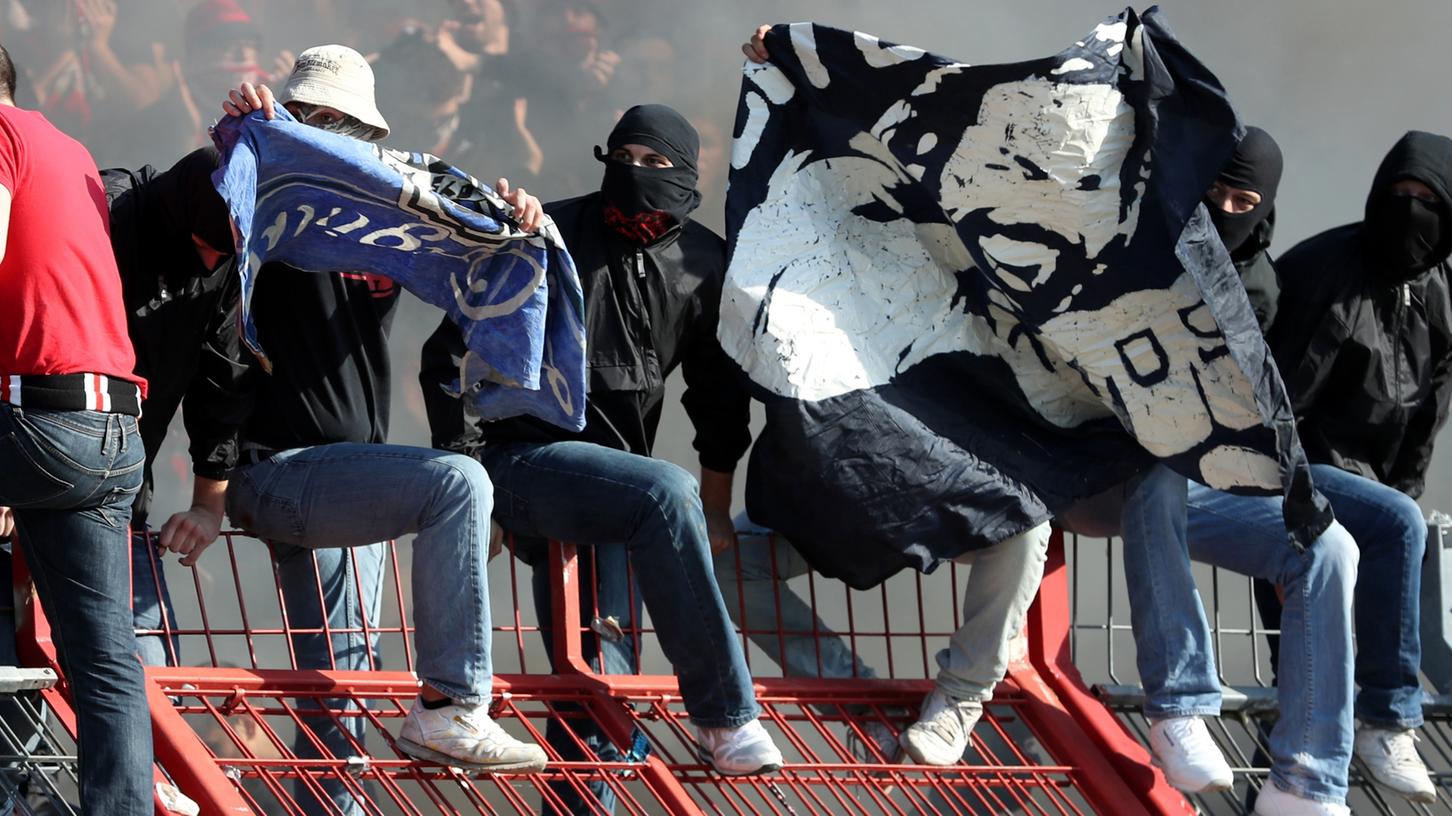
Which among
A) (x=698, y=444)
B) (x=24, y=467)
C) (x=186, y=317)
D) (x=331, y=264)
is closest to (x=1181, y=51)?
(x=698, y=444)

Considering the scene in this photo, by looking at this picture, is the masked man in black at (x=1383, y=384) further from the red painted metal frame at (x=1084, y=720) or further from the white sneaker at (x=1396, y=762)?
the red painted metal frame at (x=1084, y=720)

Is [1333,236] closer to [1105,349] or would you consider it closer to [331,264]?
[1105,349]

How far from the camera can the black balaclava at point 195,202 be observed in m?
4.51

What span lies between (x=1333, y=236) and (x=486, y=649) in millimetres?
3001

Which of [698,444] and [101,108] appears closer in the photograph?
[698,444]

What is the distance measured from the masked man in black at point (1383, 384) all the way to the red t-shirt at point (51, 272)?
3423 millimetres

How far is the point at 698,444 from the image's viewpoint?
19.3ft

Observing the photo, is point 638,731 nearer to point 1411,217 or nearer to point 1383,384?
point 1383,384

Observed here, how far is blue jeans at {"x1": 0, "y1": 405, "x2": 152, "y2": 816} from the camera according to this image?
13.1 feet

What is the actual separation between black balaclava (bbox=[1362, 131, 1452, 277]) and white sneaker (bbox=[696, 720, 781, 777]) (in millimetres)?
2456

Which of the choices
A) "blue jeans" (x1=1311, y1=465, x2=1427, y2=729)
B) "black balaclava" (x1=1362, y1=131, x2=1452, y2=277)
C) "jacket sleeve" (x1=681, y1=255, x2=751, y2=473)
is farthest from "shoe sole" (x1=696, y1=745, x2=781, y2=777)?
"black balaclava" (x1=1362, y1=131, x2=1452, y2=277)

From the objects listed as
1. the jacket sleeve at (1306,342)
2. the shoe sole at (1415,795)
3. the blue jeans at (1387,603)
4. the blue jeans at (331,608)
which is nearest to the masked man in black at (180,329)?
the blue jeans at (331,608)

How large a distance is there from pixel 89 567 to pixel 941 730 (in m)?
2.33

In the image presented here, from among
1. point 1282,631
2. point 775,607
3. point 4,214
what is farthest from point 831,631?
point 4,214
